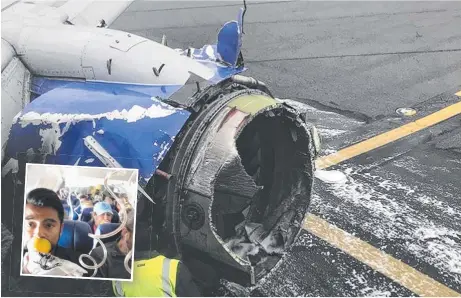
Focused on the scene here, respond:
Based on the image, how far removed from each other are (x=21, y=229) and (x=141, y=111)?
3.40ft

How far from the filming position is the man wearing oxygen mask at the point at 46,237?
333 cm

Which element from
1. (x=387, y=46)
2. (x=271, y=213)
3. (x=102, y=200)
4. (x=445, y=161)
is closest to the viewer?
(x=102, y=200)

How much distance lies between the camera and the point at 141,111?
3.51m

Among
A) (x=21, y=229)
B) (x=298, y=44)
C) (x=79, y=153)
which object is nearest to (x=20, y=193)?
(x=21, y=229)

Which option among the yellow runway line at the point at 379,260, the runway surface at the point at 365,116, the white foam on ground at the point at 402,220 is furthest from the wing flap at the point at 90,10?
the white foam on ground at the point at 402,220

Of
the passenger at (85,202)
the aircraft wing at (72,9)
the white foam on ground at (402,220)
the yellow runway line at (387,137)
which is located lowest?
the white foam on ground at (402,220)

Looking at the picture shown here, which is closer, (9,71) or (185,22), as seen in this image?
(9,71)

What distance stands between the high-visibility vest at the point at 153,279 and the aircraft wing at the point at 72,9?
2.43 m

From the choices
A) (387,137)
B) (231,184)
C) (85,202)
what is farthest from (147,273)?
(387,137)

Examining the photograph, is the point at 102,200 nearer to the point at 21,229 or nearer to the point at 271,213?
the point at 21,229

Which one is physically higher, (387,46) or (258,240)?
(387,46)

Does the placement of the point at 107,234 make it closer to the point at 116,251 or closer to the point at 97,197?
the point at 116,251

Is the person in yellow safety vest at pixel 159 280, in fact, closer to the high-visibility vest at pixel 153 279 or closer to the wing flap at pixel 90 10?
the high-visibility vest at pixel 153 279

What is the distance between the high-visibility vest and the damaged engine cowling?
151mm
